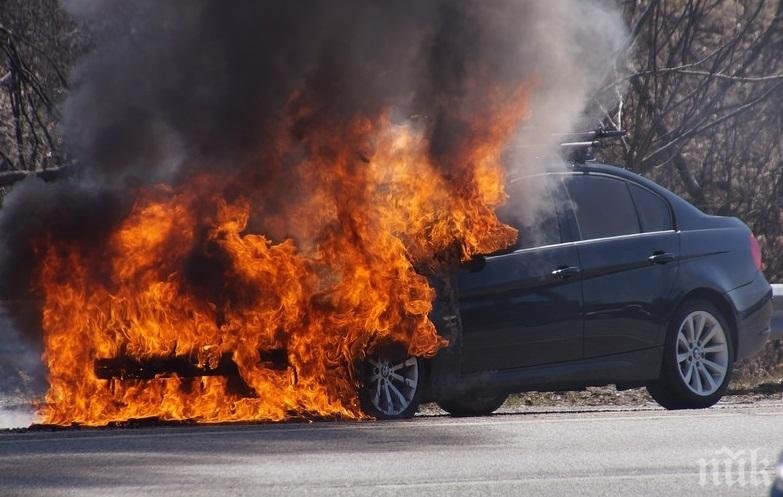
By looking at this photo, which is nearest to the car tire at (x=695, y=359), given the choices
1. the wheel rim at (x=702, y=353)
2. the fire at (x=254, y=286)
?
the wheel rim at (x=702, y=353)

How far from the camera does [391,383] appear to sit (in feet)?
36.0

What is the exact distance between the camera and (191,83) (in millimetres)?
12547

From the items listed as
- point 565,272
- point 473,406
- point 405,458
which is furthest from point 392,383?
point 405,458

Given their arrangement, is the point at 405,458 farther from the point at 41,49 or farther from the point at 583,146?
the point at 41,49

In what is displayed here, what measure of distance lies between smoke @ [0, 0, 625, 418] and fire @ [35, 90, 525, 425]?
26 cm

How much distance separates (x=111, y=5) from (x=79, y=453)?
5.78m

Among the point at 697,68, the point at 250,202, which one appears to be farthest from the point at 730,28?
the point at 250,202

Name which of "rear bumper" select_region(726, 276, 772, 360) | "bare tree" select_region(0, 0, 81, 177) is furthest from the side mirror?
"bare tree" select_region(0, 0, 81, 177)

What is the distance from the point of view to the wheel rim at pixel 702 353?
12.3 metres

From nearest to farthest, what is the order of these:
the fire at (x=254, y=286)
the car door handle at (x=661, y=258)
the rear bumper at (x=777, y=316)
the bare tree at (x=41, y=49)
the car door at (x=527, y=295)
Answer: the fire at (x=254, y=286)
the car door at (x=527, y=295)
the car door handle at (x=661, y=258)
the rear bumper at (x=777, y=316)
the bare tree at (x=41, y=49)

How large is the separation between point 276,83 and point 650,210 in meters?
2.98

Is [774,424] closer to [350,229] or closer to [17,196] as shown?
[350,229]

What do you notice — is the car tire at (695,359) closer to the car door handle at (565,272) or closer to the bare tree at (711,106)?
the car door handle at (565,272)

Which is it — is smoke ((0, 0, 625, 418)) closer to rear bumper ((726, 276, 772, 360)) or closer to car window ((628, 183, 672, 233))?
car window ((628, 183, 672, 233))
